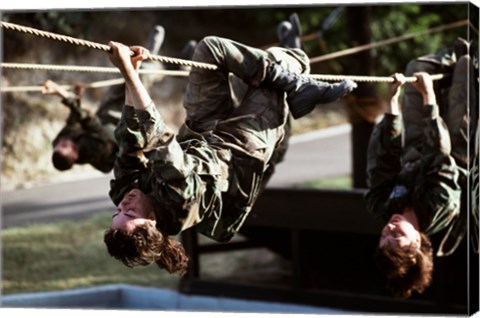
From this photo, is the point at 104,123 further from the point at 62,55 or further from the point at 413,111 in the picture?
the point at 62,55

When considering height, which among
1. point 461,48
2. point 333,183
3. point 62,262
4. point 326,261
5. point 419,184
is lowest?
point 62,262

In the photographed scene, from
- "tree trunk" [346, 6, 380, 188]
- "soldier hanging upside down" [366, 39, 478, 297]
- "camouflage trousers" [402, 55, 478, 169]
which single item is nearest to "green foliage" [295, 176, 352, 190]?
"tree trunk" [346, 6, 380, 188]

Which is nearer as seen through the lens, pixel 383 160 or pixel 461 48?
pixel 383 160

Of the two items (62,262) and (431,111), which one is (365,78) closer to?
(431,111)

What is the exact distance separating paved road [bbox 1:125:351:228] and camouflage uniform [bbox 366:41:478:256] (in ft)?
6.90

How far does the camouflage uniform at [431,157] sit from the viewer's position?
4332 millimetres

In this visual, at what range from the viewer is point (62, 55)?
8172 millimetres

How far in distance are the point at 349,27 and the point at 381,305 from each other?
1760 mm

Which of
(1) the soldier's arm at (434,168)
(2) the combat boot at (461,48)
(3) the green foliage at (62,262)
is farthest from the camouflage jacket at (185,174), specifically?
(3) the green foliage at (62,262)

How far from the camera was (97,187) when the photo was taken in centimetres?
768

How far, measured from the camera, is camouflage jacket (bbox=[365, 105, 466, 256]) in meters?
4.32

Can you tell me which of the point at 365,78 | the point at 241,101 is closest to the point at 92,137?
the point at 241,101

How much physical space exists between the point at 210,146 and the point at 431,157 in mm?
903

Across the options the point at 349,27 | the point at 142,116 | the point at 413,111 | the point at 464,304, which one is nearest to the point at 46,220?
the point at 349,27
